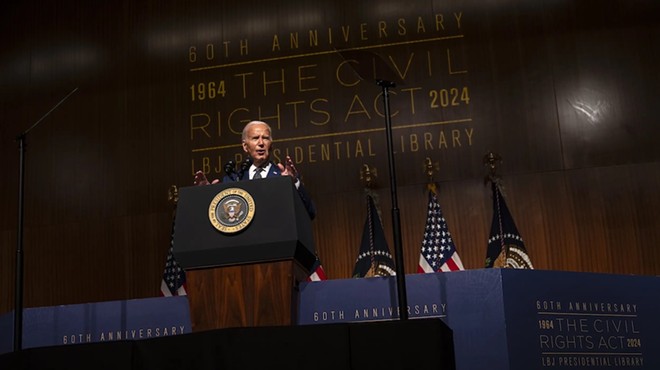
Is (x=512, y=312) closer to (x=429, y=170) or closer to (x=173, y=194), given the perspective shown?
(x=429, y=170)

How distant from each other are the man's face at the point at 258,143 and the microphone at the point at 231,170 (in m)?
0.31

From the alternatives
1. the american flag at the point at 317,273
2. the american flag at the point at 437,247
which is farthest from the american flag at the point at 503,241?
the american flag at the point at 317,273

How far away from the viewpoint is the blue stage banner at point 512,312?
5477 millimetres

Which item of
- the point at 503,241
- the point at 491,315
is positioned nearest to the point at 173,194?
the point at 503,241

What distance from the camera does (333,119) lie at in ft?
30.9

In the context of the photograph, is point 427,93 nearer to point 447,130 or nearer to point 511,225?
point 447,130

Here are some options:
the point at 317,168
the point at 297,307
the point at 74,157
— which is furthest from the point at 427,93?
the point at 297,307

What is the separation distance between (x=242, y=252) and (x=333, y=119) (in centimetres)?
468

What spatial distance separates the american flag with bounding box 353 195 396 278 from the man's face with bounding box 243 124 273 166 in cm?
278

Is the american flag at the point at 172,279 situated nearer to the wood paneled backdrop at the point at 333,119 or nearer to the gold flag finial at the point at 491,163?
the wood paneled backdrop at the point at 333,119

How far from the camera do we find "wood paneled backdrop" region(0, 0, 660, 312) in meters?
8.79

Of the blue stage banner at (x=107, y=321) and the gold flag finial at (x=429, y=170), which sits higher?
the gold flag finial at (x=429, y=170)

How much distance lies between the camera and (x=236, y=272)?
490cm

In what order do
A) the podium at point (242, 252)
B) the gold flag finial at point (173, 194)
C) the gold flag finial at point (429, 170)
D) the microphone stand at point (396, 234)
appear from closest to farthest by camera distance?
the microphone stand at point (396, 234) → the podium at point (242, 252) → the gold flag finial at point (429, 170) → the gold flag finial at point (173, 194)
